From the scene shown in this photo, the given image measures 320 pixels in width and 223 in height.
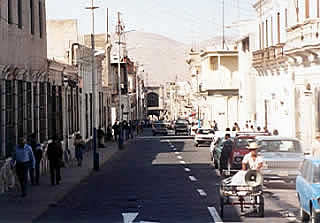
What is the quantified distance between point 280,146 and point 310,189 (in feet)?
36.9

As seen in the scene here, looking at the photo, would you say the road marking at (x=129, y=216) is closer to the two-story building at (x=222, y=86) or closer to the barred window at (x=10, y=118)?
the barred window at (x=10, y=118)

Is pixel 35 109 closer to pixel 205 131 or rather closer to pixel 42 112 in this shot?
pixel 42 112

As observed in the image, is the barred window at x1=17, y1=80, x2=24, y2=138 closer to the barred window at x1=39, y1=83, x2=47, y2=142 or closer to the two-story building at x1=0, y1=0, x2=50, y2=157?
the two-story building at x1=0, y1=0, x2=50, y2=157

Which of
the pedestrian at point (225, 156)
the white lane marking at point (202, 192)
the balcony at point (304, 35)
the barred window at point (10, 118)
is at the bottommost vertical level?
the white lane marking at point (202, 192)

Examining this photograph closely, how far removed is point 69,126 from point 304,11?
1539 centimetres

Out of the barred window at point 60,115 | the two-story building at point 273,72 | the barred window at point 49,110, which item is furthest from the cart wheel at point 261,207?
the two-story building at point 273,72

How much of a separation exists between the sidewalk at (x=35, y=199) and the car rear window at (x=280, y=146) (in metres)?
6.88

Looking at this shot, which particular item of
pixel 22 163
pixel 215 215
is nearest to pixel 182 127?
pixel 22 163

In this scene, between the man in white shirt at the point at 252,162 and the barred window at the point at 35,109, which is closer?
the man in white shirt at the point at 252,162

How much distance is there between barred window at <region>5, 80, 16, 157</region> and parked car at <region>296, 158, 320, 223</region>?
13627 mm

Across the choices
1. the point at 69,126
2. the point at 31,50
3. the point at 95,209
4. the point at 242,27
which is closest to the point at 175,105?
the point at 242,27

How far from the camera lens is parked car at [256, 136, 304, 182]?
1033 inches

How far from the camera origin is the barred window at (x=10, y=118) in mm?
29047

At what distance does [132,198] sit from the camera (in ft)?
80.4
